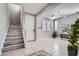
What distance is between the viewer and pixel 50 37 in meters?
1.90

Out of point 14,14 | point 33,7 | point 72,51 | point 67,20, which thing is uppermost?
point 33,7

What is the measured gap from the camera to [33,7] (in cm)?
183

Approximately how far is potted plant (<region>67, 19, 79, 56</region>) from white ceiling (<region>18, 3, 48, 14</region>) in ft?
2.40

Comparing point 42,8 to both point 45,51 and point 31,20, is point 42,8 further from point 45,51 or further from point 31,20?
point 45,51

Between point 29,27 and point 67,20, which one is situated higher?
point 67,20

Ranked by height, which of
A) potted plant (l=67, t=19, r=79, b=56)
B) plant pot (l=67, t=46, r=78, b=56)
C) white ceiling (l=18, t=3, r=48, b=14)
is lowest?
plant pot (l=67, t=46, r=78, b=56)

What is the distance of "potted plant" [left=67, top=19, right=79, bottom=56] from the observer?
68.1 inches

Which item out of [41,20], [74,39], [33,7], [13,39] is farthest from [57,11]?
[13,39]

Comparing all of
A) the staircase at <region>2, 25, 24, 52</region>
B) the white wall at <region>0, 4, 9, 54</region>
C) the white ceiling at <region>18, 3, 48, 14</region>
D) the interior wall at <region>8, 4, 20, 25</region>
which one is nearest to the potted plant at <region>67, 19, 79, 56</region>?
the white ceiling at <region>18, 3, 48, 14</region>

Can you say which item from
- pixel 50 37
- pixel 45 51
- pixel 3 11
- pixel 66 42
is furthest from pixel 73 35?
pixel 3 11

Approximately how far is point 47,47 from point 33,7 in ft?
2.85

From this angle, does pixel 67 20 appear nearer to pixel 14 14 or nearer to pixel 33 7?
pixel 33 7

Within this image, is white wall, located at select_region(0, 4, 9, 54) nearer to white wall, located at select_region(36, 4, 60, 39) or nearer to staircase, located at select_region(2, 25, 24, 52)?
staircase, located at select_region(2, 25, 24, 52)

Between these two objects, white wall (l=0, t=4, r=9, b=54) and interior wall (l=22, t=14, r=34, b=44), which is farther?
interior wall (l=22, t=14, r=34, b=44)
